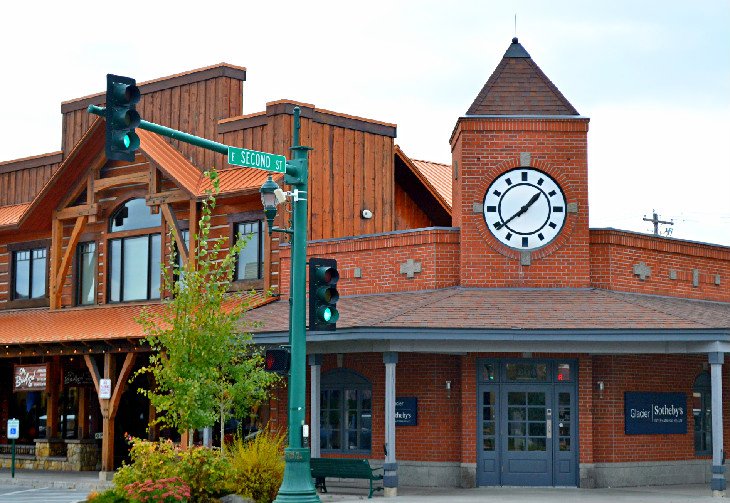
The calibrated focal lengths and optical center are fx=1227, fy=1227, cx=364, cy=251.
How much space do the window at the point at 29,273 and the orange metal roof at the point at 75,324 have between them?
1.00 m

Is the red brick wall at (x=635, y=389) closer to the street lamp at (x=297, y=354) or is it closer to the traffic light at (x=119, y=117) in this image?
the street lamp at (x=297, y=354)

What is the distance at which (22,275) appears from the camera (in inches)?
1407

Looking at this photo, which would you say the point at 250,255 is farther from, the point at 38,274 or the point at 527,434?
the point at 527,434

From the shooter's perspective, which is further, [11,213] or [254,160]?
[11,213]

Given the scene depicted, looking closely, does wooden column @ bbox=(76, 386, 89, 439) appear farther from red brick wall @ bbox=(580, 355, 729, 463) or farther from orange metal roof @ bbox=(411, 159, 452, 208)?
red brick wall @ bbox=(580, 355, 729, 463)

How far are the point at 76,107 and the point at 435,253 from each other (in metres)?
14.1

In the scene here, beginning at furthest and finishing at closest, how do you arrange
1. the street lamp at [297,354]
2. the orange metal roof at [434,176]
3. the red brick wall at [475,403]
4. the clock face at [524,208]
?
the orange metal roof at [434,176], the clock face at [524,208], the red brick wall at [475,403], the street lamp at [297,354]

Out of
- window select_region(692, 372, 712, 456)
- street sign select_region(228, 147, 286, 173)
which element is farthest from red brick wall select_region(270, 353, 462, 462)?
street sign select_region(228, 147, 286, 173)

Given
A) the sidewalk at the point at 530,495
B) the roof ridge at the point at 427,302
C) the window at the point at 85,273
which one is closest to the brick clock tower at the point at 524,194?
the roof ridge at the point at 427,302

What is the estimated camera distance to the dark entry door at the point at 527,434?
2433cm

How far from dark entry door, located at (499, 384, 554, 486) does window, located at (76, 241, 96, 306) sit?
13595mm

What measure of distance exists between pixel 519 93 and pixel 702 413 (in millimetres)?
7896

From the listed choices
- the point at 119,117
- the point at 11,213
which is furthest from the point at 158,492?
the point at 11,213

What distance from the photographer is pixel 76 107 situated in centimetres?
3503
